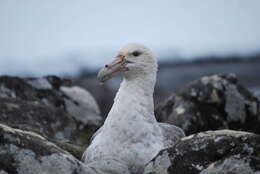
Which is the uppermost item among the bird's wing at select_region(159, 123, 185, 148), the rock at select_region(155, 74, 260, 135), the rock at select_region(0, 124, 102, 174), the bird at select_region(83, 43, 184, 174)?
the rock at select_region(0, 124, 102, 174)

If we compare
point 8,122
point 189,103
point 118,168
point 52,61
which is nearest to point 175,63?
point 52,61

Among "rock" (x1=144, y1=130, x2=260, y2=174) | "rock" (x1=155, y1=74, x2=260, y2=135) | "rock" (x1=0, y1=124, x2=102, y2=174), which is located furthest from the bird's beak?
"rock" (x1=155, y1=74, x2=260, y2=135)

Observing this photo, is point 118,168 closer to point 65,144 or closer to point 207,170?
point 207,170

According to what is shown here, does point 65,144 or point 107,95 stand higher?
point 65,144

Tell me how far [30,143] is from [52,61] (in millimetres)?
20964

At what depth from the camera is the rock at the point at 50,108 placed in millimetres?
9625

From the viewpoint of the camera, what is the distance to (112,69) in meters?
8.48

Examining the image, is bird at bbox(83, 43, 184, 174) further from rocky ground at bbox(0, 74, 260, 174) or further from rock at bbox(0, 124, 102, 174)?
rock at bbox(0, 124, 102, 174)

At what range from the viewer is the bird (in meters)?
7.64

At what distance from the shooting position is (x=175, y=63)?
2439 cm

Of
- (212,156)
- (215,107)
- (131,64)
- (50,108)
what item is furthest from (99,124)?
(212,156)

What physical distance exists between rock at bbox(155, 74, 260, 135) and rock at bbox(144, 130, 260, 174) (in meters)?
5.23

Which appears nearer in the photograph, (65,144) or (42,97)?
(65,144)

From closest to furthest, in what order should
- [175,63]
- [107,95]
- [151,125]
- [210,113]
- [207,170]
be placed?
1. [207,170]
2. [151,125]
3. [210,113]
4. [107,95]
5. [175,63]
